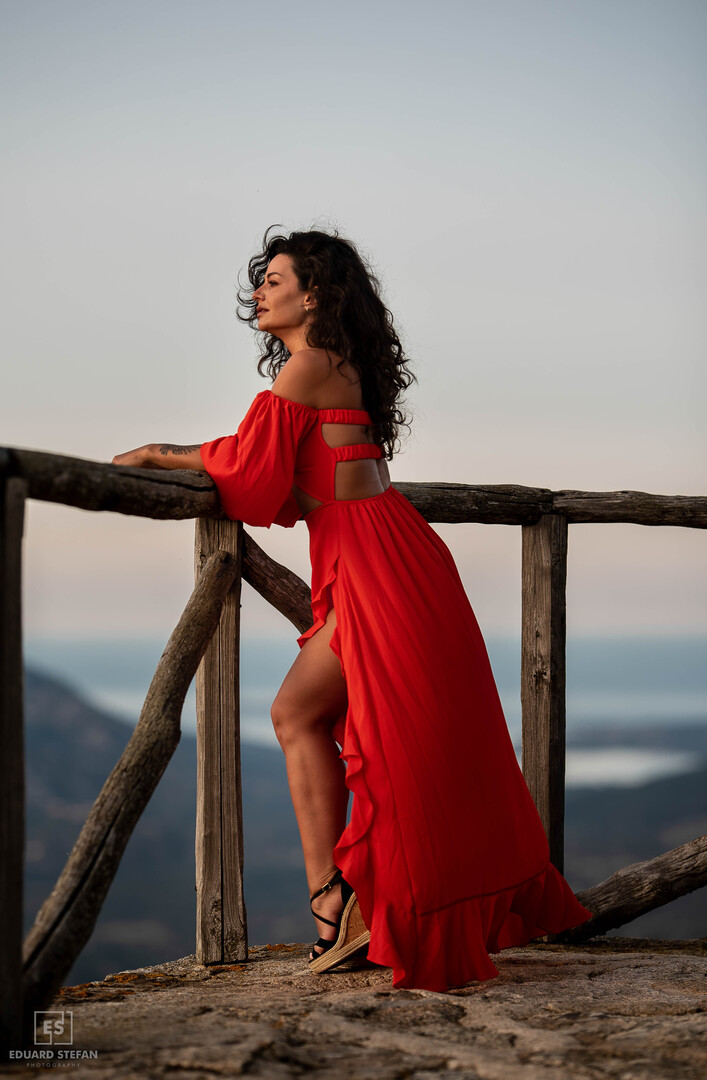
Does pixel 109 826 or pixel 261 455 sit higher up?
pixel 261 455

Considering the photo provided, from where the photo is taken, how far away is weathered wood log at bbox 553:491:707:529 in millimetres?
3525

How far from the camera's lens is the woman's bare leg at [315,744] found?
2.57 meters

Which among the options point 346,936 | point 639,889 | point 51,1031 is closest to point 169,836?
point 639,889

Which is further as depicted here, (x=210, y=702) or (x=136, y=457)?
(x=210, y=702)

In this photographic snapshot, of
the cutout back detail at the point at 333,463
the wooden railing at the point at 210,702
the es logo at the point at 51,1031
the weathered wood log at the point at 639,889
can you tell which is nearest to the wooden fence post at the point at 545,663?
the wooden railing at the point at 210,702

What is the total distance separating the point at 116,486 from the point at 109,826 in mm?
681

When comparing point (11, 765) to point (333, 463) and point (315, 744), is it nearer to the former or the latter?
point (315, 744)

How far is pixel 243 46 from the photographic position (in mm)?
8281

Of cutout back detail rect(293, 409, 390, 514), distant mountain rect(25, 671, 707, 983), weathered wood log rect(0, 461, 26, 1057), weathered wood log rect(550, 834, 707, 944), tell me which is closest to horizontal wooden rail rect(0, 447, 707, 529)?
cutout back detail rect(293, 409, 390, 514)

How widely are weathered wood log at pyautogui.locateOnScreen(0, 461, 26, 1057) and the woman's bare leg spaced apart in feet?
3.34

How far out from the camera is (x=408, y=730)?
7.97 ft

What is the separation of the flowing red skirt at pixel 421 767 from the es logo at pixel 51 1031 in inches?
29.5

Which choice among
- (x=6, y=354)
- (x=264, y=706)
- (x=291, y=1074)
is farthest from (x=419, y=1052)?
(x=6, y=354)

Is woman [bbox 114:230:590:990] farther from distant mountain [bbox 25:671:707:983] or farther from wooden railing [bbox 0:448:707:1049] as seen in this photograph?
distant mountain [bbox 25:671:707:983]
